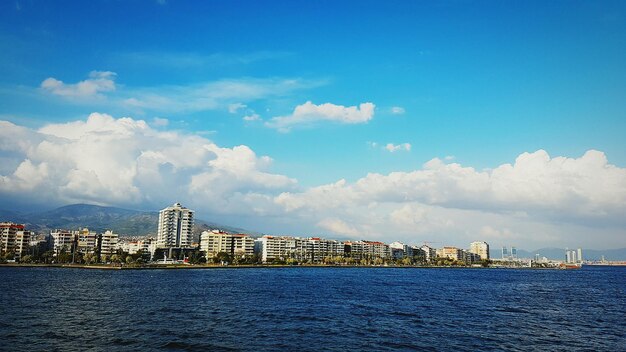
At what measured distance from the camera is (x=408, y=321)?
4738 centimetres

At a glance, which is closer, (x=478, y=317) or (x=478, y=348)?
(x=478, y=348)

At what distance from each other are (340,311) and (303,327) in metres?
11.8

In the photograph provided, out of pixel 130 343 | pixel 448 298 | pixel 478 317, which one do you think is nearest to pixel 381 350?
pixel 130 343

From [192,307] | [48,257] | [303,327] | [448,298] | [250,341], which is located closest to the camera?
[250,341]

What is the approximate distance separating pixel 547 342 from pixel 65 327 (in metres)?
41.0

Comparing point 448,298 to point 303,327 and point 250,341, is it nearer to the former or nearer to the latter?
point 303,327

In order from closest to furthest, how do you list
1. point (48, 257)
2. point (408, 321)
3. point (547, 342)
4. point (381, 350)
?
point (381, 350)
point (547, 342)
point (408, 321)
point (48, 257)

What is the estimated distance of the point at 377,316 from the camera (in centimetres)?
5022

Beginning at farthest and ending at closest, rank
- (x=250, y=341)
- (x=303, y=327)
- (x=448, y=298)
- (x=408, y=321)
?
(x=448, y=298)
(x=408, y=321)
(x=303, y=327)
(x=250, y=341)

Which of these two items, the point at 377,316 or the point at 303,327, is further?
the point at 377,316

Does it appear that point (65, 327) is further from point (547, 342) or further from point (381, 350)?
point (547, 342)

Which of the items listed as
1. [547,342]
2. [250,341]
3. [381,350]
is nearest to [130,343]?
[250,341]

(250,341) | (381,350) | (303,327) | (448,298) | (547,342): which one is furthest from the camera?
(448,298)

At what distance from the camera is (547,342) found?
38.6 meters
